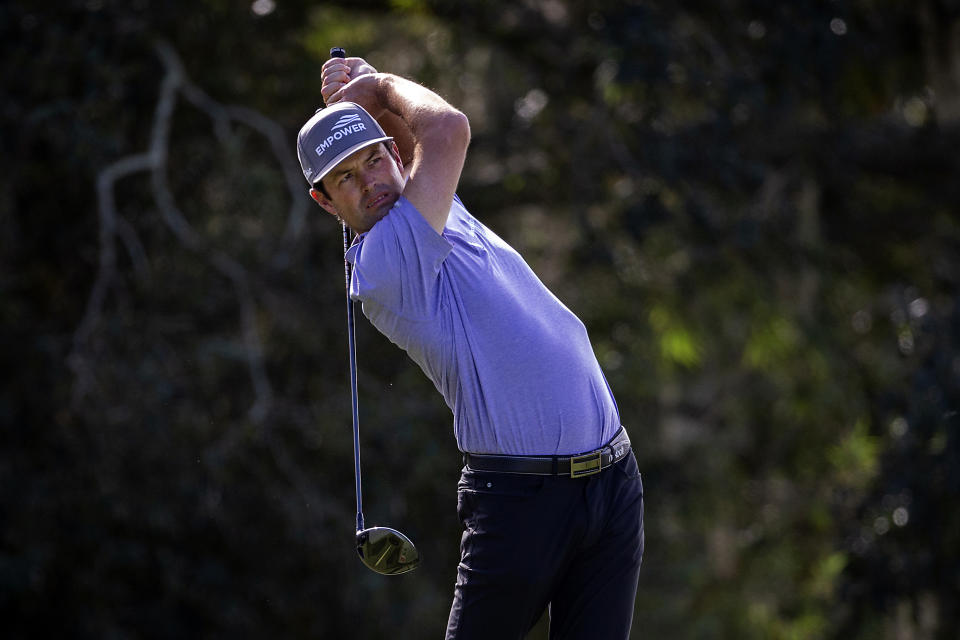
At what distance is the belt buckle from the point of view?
2.84m

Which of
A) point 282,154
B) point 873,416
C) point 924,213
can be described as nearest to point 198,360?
point 282,154

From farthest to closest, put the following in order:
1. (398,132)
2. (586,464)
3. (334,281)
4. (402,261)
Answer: (334,281), (398,132), (586,464), (402,261)

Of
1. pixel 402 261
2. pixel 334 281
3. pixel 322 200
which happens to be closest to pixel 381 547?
pixel 402 261

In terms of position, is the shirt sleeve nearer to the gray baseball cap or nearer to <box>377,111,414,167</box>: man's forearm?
the gray baseball cap

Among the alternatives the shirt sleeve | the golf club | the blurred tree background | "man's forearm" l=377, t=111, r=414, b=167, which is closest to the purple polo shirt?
the shirt sleeve

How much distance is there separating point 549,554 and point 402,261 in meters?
0.70

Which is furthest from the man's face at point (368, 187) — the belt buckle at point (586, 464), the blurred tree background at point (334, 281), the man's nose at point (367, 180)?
the blurred tree background at point (334, 281)

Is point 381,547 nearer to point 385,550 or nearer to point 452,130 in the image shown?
point 385,550

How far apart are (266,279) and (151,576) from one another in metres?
1.97

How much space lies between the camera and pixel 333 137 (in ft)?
9.21

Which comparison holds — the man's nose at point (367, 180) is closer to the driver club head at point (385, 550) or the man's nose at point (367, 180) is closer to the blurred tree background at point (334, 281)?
the driver club head at point (385, 550)

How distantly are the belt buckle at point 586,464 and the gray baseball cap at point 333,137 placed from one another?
80 cm

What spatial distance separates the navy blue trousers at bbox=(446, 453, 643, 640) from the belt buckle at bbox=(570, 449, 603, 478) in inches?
0.7

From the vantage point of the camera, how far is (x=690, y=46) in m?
7.98
